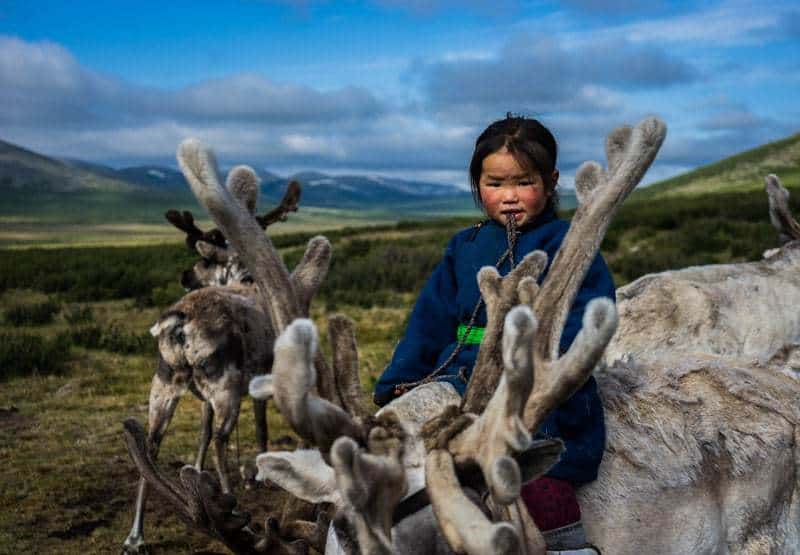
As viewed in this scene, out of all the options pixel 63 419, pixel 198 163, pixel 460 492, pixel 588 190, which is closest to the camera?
pixel 460 492

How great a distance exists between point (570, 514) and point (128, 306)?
17.7 m

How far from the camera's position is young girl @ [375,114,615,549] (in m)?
2.70

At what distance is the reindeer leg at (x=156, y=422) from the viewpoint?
5992mm

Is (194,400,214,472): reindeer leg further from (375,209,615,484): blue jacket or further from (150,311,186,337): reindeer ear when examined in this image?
(375,209,615,484): blue jacket

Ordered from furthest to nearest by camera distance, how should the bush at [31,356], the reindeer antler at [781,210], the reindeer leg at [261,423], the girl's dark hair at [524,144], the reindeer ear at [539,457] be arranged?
1. the bush at [31,356]
2. the reindeer leg at [261,423]
3. the reindeer antler at [781,210]
4. the girl's dark hair at [524,144]
5. the reindeer ear at [539,457]

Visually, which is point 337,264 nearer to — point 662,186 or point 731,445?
point 731,445

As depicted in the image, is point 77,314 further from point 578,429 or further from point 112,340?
point 578,429

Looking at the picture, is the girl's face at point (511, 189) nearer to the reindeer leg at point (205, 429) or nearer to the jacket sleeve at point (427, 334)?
the jacket sleeve at point (427, 334)

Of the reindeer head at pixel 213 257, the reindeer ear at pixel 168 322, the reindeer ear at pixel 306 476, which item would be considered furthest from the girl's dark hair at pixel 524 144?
the reindeer head at pixel 213 257

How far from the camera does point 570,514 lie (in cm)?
248

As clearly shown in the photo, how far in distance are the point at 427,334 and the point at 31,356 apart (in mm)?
10895

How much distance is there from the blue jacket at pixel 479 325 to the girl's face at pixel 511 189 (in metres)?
0.07

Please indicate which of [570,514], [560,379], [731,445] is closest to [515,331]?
[560,379]

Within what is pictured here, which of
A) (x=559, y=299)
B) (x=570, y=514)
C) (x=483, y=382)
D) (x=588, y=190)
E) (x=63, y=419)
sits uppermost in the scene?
(x=588, y=190)
